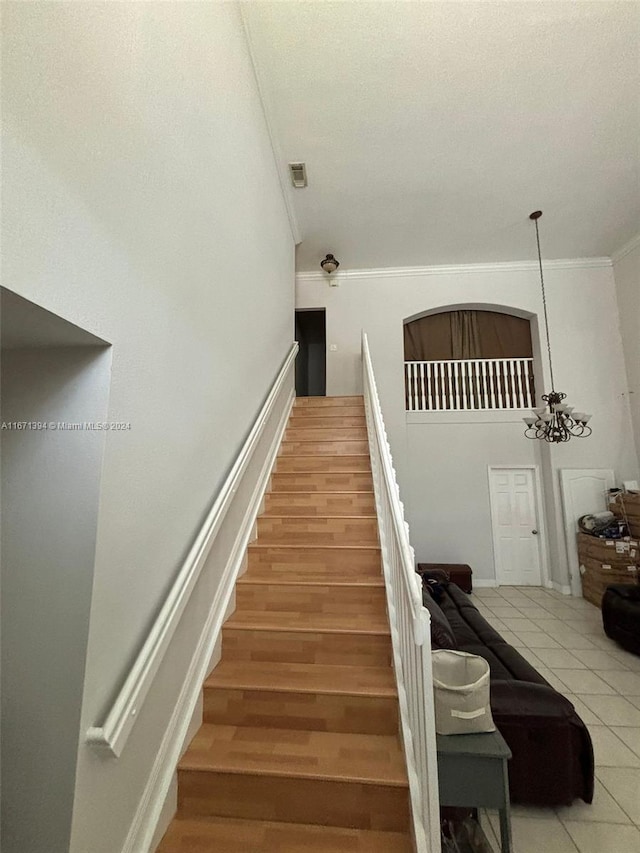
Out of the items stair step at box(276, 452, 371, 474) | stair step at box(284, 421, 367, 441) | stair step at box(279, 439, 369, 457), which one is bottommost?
stair step at box(276, 452, 371, 474)

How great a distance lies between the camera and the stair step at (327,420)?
15.2ft

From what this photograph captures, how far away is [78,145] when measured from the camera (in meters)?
1.10

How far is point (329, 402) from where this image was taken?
532 cm

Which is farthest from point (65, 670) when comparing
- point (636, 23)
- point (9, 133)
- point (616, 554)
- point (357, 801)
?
point (616, 554)

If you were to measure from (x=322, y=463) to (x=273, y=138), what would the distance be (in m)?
3.33

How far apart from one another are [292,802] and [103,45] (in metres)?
2.82

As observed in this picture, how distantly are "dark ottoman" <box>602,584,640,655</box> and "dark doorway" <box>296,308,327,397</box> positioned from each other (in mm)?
5776

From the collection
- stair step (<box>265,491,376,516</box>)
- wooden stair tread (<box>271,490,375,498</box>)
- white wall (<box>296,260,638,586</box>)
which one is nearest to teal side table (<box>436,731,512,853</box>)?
stair step (<box>265,491,376,516</box>)

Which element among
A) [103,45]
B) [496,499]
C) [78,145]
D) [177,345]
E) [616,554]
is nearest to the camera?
[78,145]

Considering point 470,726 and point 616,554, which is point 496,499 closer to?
point 616,554

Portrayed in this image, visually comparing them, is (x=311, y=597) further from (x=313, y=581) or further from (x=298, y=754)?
(x=298, y=754)

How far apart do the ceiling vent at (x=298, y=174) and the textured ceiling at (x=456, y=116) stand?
8 cm

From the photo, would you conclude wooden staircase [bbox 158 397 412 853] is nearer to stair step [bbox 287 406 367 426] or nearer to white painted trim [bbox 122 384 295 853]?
white painted trim [bbox 122 384 295 853]

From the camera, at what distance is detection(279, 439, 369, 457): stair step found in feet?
13.1
